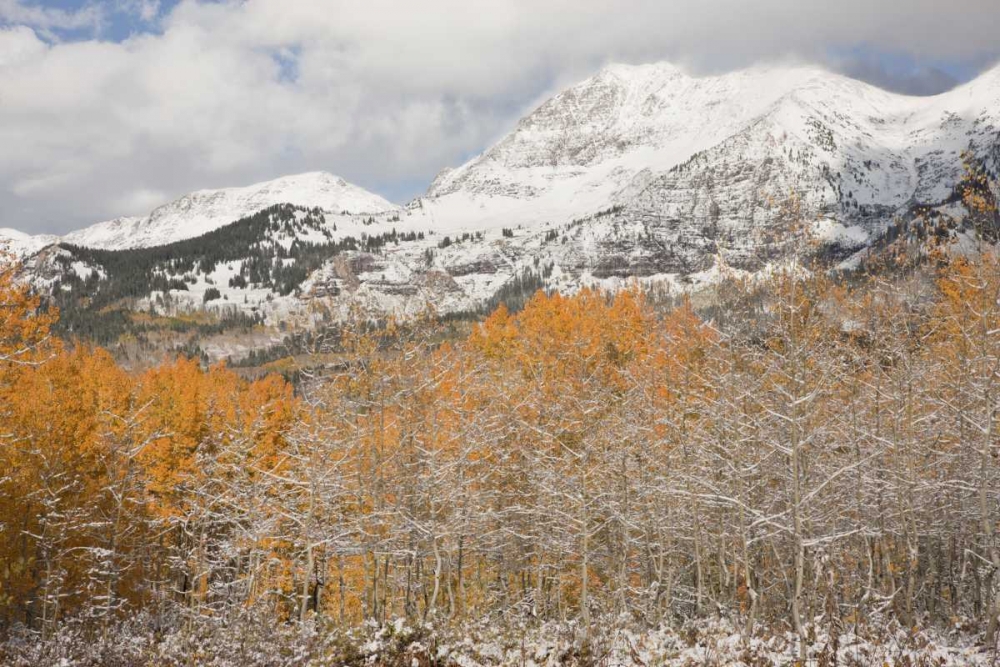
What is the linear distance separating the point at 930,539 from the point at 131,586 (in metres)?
33.7

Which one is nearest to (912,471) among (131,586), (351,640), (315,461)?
(351,640)

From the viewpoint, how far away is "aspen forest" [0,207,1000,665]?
11.7 metres

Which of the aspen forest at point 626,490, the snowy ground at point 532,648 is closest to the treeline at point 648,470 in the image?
the aspen forest at point 626,490

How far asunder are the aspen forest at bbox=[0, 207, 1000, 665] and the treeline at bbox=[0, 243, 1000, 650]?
15 cm

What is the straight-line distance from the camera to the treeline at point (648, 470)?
13.5 metres

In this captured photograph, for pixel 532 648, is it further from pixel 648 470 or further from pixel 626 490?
pixel 648 470

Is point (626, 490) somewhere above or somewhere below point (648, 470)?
above

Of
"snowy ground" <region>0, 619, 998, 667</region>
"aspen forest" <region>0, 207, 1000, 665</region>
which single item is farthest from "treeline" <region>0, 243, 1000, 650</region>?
"snowy ground" <region>0, 619, 998, 667</region>

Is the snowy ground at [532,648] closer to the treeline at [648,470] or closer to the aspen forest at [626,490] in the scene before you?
the aspen forest at [626,490]

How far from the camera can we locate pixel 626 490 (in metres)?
20.0

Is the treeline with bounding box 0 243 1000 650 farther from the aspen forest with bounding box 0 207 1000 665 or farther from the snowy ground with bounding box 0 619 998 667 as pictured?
the snowy ground with bounding box 0 619 998 667

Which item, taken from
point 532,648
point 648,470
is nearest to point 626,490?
point 648,470

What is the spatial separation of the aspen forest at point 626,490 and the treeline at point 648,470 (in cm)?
15

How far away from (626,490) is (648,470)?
3.58 meters
